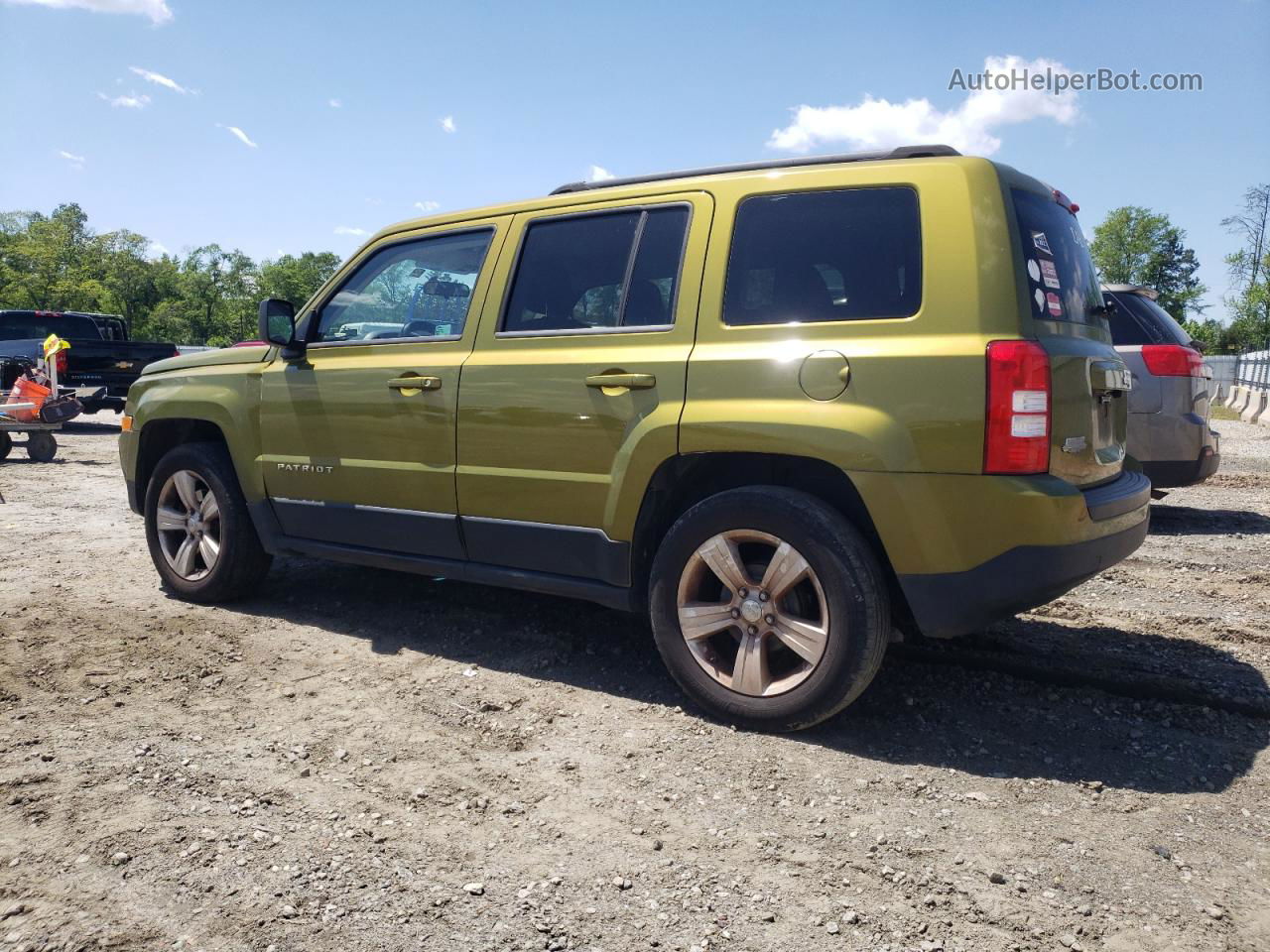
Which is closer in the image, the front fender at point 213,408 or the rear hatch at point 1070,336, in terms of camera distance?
the rear hatch at point 1070,336

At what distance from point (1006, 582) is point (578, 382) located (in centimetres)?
176

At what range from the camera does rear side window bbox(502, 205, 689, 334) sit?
12.3 ft

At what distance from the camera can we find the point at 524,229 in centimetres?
423

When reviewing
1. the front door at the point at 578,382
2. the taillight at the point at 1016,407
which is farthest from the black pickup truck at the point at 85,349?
the taillight at the point at 1016,407

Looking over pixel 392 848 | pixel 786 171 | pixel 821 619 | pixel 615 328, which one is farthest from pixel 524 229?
pixel 392 848

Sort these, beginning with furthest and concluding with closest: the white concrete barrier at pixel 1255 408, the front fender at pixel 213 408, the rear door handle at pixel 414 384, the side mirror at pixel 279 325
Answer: the white concrete barrier at pixel 1255 408 → the front fender at pixel 213 408 → the side mirror at pixel 279 325 → the rear door handle at pixel 414 384

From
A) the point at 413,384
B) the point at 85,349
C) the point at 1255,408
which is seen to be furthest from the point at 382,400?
the point at 1255,408

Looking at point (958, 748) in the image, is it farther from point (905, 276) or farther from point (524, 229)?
point (524, 229)

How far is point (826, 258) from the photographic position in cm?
339

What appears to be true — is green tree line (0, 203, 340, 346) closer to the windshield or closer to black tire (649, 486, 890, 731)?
the windshield

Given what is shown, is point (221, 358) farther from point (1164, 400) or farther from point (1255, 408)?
point (1255, 408)

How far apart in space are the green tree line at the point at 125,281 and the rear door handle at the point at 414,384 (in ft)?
182

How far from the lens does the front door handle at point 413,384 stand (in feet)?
13.7

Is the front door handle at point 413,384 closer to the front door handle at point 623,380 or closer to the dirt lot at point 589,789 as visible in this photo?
the front door handle at point 623,380
